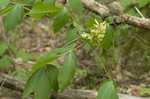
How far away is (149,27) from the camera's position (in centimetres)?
217

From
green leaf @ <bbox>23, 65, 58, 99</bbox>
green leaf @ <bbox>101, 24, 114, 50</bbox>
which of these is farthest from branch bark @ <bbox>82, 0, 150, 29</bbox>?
green leaf @ <bbox>23, 65, 58, 99</bbox>

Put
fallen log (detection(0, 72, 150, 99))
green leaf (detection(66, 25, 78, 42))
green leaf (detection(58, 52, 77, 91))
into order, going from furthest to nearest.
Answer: fallen log (detection(0, 72, 150, 99))
green leaf (detection(66, 25, 78, 42))
green leaf (detection(58, 52, 77, 91))

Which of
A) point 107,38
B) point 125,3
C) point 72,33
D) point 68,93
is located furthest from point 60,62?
point 107,38

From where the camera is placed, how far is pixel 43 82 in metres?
1.68

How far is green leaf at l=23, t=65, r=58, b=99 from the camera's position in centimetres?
168

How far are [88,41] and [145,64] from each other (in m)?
Result: 2.15

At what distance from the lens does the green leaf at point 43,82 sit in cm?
168

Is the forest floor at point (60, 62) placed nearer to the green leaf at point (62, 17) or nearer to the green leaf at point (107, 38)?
the green leaf at point (107, 38)

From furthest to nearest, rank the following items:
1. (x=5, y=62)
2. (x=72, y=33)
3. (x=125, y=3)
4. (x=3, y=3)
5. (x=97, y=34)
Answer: (x=5, y=62) < (x=125, y=3) < (x=72, y=33) < (x=3, y=3) < (x=97, y=34)

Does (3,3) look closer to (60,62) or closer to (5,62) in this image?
(5,62)

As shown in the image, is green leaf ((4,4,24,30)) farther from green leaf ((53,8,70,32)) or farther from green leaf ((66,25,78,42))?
green leaf ((66,25,78,42))

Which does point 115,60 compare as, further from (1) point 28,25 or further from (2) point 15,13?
(1) point 28,25

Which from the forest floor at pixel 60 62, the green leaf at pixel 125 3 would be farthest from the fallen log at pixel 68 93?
the green leaf at pixel 125 3

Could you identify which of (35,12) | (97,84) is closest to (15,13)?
(35,12)
